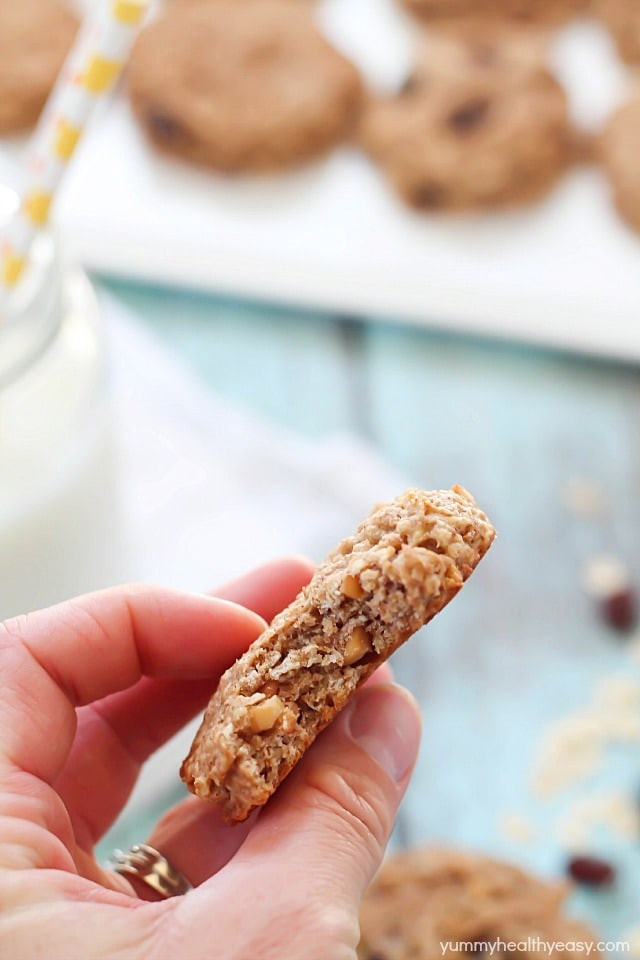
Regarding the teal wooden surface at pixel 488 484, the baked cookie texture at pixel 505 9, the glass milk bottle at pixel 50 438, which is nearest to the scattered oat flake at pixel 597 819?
the teal wooden surface at pixel 488 484

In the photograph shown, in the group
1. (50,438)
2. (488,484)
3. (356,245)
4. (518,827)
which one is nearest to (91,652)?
(50,438)

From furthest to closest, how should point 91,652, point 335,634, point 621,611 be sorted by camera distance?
point 621,611
point 91,652
point 335,634

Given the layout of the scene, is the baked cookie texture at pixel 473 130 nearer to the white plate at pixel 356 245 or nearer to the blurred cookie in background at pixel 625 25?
the white plate at pixel 356 245

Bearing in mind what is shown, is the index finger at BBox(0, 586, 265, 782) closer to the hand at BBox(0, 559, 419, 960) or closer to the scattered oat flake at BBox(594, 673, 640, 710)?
the hand at BBox(0, 559, 419, 960)

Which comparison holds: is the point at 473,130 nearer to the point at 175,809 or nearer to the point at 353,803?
the point at 175,809

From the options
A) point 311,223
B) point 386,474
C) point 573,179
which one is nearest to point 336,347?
point 311,223

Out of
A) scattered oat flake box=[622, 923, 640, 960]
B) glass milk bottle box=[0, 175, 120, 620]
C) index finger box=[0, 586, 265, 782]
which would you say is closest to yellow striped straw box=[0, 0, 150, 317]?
glass milk bottle box=[0, 175, 120, 620]

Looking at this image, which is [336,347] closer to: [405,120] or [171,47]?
[405,120]
